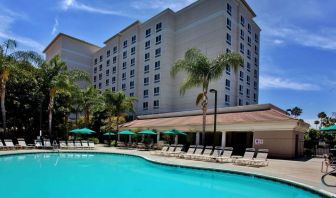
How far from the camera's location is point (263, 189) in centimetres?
1254

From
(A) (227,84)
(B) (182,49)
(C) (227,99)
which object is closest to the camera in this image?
(C) (227,99)

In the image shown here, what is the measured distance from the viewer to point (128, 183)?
13.5 metres

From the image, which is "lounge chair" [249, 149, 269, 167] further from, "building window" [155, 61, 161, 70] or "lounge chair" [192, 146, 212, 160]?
"building window" [155, 61, 161, 70]

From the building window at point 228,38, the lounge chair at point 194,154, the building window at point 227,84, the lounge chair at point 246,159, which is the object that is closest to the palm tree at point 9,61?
the lounge chair at point 194,154

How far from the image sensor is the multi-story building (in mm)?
44219

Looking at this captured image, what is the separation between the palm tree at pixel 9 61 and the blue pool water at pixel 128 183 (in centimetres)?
1431

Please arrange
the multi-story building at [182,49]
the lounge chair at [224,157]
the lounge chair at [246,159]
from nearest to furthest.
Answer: the lounge chair at [246,159] → the lounge chair at [224,157] → the multi-story building at [182,49]

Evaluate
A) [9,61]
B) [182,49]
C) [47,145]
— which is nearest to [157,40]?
[182,49]

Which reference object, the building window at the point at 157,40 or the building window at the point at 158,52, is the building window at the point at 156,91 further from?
the building window at the point at 157,40

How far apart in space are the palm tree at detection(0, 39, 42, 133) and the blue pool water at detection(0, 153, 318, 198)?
46.9ft

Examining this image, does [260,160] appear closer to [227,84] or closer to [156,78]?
[227,84]

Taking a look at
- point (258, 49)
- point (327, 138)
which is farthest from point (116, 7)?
point (258, 49)

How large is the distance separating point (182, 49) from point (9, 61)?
27963mm

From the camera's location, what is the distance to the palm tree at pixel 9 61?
96.9 feet
